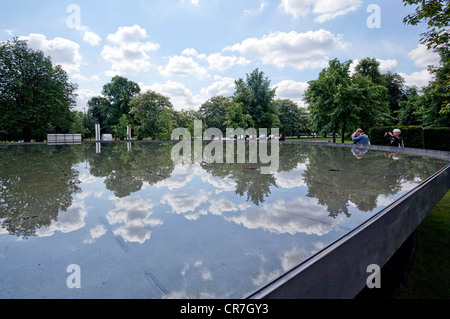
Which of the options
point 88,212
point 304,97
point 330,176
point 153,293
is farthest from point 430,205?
point 304,97

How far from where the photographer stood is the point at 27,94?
28969 mm

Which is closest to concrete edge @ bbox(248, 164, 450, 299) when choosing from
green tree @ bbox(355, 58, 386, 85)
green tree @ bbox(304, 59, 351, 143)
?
green tree @ bbox(304, 59, 351, 143)

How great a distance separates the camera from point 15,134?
28.8 metres

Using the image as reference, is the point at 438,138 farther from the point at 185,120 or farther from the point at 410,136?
the point at 185,120

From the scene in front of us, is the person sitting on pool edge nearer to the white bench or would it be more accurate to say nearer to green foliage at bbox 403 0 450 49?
green foliage at bbox 403 0 450 49

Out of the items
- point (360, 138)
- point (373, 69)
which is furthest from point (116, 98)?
point (373, 69)

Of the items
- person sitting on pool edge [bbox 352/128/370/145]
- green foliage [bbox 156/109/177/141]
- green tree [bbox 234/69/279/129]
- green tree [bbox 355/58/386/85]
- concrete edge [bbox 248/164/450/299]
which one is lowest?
concrete edge [bbox 248/164/450/299]

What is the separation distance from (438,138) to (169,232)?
2519 centimetres

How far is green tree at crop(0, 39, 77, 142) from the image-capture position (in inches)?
1093

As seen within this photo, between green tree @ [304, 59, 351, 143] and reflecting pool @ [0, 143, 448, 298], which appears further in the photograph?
green tree @ [304, 59, 351, 143]

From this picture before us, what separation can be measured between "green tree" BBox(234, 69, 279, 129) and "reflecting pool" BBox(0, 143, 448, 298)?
2976cm

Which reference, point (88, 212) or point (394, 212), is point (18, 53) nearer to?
point (88, 212)

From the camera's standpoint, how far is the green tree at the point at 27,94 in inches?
1093
